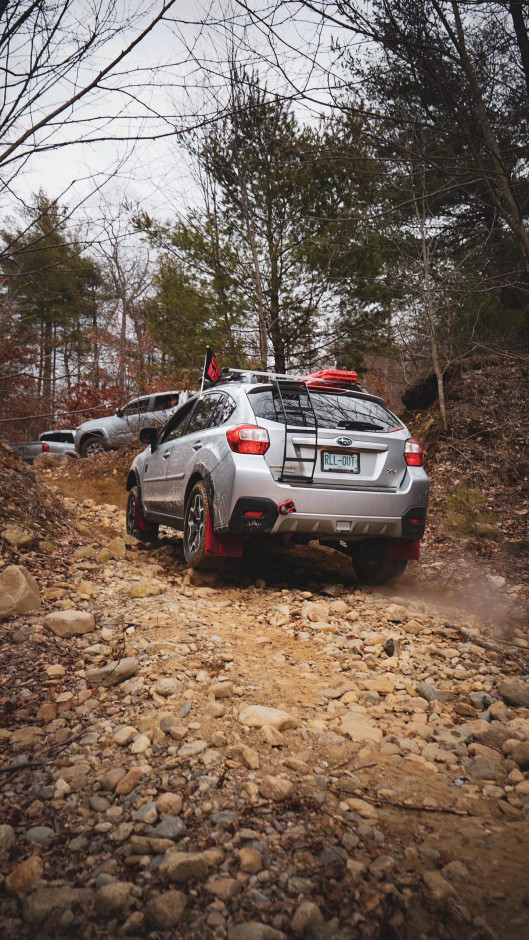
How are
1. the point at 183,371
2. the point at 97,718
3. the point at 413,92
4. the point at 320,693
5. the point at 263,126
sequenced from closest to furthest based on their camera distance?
the point at 97,718 < the point at 320,693 < the point at 413,92 < the point at 263,126 < the point at 183,371

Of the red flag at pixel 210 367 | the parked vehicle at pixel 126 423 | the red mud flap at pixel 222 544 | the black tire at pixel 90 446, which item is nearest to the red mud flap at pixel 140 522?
the red flag at pixel 210 367

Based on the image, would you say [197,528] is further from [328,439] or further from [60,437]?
[60,437]

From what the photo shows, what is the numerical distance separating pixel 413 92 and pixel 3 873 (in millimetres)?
5279

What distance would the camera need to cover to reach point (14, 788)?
A: 174 cm

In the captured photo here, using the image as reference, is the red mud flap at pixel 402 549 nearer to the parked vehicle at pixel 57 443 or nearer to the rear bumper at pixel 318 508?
the rear bumper at pixel 318 508

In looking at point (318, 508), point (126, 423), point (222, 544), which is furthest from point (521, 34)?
point (126, 423)

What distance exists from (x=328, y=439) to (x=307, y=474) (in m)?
0.33

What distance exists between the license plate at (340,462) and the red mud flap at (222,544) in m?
0.93

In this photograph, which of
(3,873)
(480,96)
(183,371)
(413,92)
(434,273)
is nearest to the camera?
(3,873)

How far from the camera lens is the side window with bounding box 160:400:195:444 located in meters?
5.98

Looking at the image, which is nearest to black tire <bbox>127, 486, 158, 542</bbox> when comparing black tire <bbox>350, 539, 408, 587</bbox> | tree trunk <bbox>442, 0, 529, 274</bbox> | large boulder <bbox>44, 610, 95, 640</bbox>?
black tire <bbox>350, 539, 408, 587</bbox>

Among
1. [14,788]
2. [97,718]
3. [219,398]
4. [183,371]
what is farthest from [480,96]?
[183,371]

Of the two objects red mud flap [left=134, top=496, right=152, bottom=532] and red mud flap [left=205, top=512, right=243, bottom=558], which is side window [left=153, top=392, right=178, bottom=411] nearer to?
red mud flap [left=134, top=496, right=152, bottom=532]

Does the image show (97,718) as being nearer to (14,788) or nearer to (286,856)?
(14,788)
